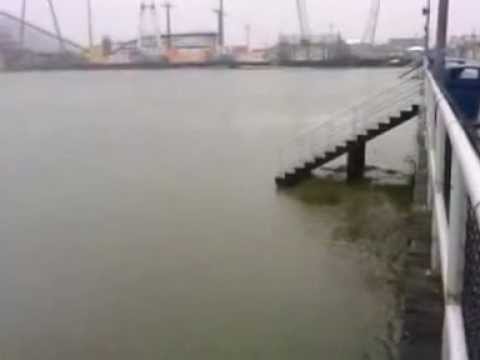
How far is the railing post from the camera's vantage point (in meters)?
2.65

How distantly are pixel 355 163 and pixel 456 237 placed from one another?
1381 cm

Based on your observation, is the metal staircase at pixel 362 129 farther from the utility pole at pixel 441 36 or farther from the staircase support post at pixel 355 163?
the utility pole at pixel 441 36

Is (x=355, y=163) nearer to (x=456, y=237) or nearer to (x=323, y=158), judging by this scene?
(x=323, y=158)

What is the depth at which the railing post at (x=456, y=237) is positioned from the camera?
8.70ft

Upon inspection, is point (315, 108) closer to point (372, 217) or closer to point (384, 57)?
point (372, 217)

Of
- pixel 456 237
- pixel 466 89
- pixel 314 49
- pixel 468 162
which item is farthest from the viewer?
pixel 314 49

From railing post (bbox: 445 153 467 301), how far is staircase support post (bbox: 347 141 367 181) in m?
13.6

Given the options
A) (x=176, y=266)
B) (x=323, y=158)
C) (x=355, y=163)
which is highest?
(x=323, y=158)

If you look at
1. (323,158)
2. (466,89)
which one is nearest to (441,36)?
(466,89)

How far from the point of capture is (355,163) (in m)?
16.4

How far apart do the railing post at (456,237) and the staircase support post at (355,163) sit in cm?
1357

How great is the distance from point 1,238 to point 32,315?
4200 mm

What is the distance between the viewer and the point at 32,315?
8.34m

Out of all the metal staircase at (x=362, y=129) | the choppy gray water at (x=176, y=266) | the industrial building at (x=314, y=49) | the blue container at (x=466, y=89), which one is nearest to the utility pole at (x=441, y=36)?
the blue container at (x=466, y=89)
